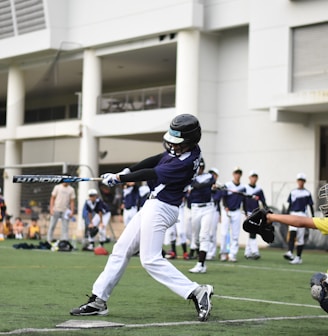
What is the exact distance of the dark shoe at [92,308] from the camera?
9.87 meters

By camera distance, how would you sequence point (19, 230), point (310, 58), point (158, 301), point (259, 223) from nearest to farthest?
1. point (259, 223)
2. point (158, 301)
3. point (310, 58)
4. point (19, 230)

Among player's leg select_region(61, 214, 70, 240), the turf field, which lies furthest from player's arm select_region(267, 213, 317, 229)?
player's leg select_region(61, 214, 70, 240)

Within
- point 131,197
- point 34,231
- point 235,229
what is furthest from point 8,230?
point 235,229

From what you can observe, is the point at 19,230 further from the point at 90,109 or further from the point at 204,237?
the point at 204,237

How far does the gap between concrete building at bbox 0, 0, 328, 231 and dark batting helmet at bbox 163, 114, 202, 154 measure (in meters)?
19.3

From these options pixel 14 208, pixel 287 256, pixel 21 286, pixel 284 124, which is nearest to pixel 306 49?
pixel 284 124

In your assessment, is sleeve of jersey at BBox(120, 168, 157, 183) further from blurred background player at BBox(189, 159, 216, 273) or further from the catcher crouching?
blurred background player at BBox(189, 159, 216, 273)

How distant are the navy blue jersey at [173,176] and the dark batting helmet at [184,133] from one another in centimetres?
13

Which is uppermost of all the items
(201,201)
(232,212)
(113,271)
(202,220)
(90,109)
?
(90,109)

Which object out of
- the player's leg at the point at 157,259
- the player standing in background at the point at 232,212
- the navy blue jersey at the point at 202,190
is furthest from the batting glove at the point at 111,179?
the player standing in background at the point at 232,212

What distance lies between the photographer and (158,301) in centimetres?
1173

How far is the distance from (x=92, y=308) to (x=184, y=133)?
2187 millimetres

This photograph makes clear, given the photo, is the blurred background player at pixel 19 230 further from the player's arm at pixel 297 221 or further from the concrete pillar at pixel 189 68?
the player's arm at pixel 297 221

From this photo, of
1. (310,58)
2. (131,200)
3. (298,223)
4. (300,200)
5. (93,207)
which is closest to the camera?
(298,223)
